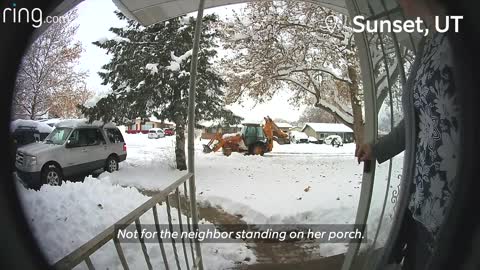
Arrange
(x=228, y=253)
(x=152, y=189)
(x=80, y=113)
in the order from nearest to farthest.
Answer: (x=228, y=253)
(x=152, y=189)
(x=80, y=113)

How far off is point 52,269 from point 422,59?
1384 mm

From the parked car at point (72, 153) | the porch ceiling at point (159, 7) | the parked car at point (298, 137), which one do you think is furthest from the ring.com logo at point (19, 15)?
the parked car at point (298, 137)

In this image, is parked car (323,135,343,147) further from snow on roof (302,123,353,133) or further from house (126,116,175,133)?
house (126,116,175,133)

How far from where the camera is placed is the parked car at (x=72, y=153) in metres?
7.70

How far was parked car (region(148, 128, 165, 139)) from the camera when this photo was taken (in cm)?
1251

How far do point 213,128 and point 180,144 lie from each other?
5.54ft

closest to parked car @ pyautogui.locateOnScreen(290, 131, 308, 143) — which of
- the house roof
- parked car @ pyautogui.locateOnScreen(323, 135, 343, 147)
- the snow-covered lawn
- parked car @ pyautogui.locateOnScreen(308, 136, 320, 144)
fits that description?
parked car @ pyautogui.locateOnScreen(308, 136, 320, 144)

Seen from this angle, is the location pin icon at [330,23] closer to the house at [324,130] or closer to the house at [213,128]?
→ the house at [213,128]

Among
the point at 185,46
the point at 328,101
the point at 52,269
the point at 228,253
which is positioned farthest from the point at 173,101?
the point at 52,269

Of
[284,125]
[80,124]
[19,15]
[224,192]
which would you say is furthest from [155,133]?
[19,15]

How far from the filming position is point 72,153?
867cm

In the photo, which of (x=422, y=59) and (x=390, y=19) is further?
(x=390, y=19)

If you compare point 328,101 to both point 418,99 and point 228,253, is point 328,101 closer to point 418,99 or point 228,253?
point 228,253

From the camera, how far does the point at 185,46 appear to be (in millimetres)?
11562
